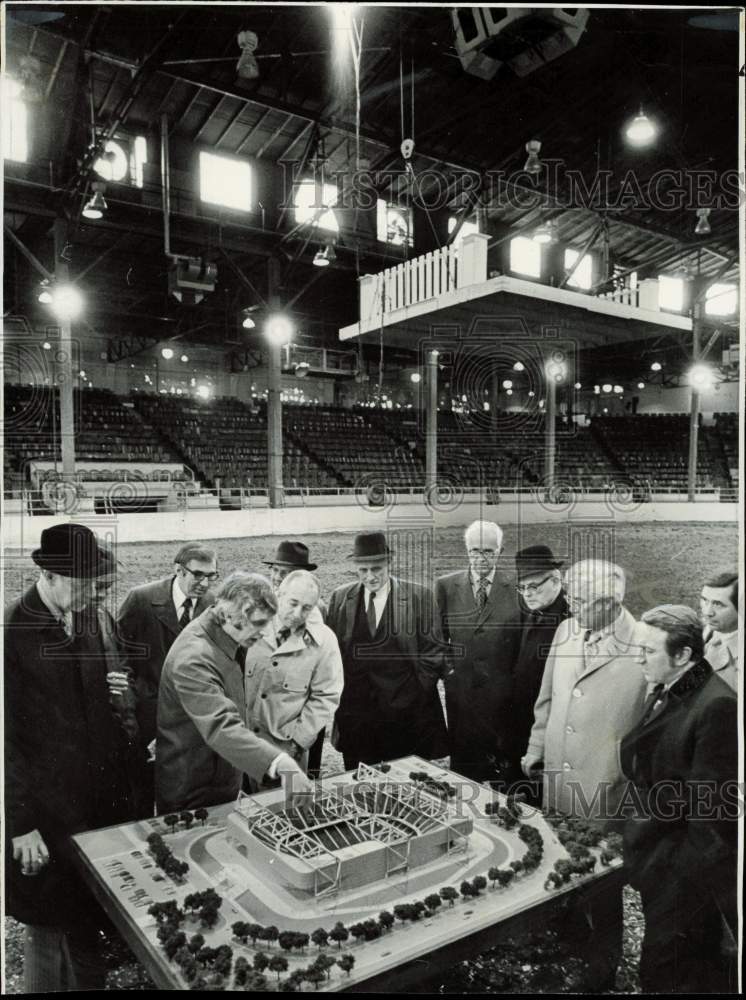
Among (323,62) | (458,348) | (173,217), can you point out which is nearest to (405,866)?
(458,348)

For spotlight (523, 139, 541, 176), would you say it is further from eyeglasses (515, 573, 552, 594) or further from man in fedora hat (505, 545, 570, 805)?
eyeglasses (515, 573, 552, 594)

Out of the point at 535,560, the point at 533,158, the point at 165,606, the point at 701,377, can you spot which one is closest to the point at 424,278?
the point at 533,158

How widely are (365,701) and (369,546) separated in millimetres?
855

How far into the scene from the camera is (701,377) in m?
2.65

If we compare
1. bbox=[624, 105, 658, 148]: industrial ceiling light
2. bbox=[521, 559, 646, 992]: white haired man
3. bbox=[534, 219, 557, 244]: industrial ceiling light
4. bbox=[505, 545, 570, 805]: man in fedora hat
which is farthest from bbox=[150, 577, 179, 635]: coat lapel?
bbox=[624, 105, 658, 148]: industrial ceiling light

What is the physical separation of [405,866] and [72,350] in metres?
2.81

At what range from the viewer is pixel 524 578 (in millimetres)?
2979

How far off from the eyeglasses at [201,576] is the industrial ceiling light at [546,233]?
2113 mm

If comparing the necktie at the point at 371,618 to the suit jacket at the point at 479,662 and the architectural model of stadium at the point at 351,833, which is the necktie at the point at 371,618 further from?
the architectural model of stadium at the point at 351,833

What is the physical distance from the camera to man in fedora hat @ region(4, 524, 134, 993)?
2740mm

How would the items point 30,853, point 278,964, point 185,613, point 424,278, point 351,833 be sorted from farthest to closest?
1. point 185,613
2. point 30,853
3. point 351,833
4. point 424,278
5. point 278,964

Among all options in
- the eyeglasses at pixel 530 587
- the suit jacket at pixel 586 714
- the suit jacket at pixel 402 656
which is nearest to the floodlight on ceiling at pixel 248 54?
the suit jacket at pixel 402 656

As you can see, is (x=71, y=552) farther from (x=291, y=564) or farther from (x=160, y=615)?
(x=291, y=564)

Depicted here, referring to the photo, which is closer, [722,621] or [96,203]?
[722,621]
